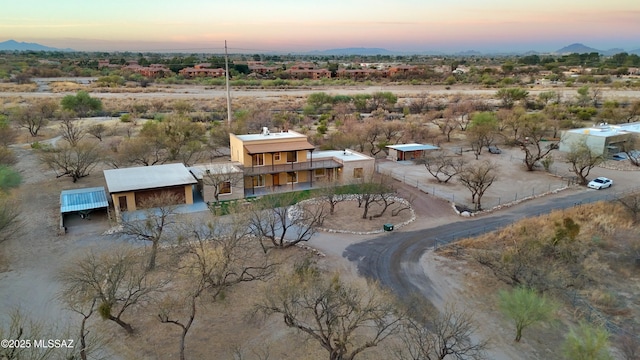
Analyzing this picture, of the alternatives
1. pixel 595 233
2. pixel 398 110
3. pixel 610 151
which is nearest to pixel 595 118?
pixel 610 151

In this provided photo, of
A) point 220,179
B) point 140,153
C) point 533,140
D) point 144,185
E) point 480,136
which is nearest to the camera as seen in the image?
point 144,185

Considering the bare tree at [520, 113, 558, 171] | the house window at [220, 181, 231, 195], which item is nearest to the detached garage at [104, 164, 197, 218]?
the house window at [220, 181, 231, 195]

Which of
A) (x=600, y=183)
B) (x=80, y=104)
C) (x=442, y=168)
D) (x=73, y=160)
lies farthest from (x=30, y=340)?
(x=80, y=104)

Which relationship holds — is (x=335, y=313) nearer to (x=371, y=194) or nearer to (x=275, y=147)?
(x=371, y=194)

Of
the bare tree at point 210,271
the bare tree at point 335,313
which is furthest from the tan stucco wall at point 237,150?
the bare tree at point 335,313

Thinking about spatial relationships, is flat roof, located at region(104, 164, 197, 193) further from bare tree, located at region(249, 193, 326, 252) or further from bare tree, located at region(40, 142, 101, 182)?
bare tree, located at region(249, 193, 326, 252)

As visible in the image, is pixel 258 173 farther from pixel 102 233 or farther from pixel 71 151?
pixel 71 151
